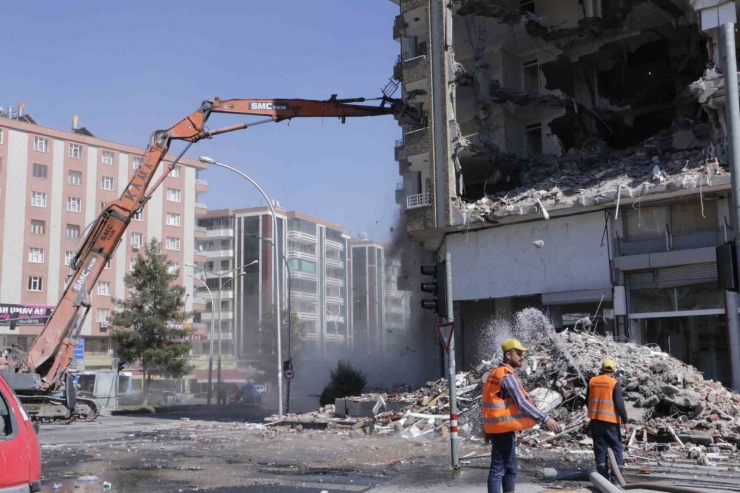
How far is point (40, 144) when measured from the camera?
196 ft

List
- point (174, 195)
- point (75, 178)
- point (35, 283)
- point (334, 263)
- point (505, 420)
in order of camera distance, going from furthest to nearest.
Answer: point (334, 263), point (174, 195), point (75, 178), point (35, 283), point (505, 420)

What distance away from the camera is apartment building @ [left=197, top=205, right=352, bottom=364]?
91.1m

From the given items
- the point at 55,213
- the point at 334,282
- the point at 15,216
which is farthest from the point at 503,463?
the point at 334,282

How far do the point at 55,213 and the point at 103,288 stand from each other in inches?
283

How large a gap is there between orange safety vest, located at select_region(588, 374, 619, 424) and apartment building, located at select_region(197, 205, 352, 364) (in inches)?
2969

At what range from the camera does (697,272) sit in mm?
22891

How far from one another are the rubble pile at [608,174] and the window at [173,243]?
4500 centimetres

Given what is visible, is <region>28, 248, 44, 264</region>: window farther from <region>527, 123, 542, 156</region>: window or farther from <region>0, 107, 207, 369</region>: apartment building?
<region>527, 123, 542, 156</region>: window

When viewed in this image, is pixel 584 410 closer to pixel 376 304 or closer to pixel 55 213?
pixel 55 213

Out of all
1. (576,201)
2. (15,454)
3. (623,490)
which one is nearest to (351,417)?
(576,201)

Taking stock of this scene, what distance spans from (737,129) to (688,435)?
24.6 ft

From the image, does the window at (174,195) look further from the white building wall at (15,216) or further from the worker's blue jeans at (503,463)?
the worker's blue jeans at (503,463)

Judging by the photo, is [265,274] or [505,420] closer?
[505,420]

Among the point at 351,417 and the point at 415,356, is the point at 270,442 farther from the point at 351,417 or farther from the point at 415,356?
the point at 415,356
